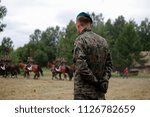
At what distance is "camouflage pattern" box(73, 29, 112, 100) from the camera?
511cm

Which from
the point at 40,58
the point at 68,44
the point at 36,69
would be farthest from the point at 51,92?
the point at 40,58

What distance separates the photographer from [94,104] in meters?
5.33

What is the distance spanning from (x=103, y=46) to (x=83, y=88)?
0.63 m

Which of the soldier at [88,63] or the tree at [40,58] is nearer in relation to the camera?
the soldier at [88,63]

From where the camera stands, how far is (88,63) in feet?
17.1

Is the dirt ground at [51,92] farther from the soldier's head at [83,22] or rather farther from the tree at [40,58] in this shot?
the tree at [40,58]

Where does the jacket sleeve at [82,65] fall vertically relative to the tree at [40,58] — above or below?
below

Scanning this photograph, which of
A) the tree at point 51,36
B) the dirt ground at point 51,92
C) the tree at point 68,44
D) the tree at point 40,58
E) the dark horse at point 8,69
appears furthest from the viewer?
the tree at point 51,36

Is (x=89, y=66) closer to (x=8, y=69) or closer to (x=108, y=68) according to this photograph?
(x=108, y=68)

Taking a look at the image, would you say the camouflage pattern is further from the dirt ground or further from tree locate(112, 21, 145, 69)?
tree locate(112, 21, 145, 69)

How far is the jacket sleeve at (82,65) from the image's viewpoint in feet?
16.6

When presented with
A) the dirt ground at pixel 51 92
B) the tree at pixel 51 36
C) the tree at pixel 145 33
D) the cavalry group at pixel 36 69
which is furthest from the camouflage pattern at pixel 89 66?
the tree at pixel 51 36

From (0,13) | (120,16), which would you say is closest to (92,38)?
(0,13)

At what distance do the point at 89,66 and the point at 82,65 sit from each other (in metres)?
0.19
